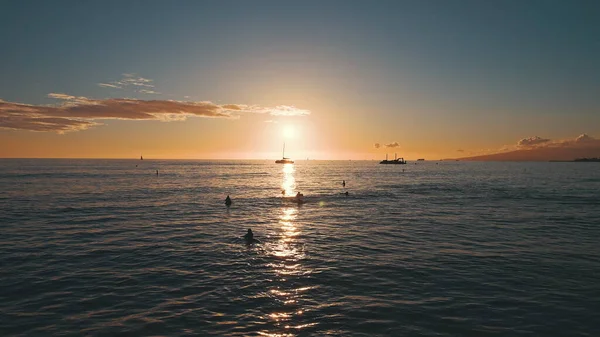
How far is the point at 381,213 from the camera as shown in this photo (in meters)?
41.2

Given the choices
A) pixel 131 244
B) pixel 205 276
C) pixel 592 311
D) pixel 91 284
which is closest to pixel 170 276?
pixel 205 276

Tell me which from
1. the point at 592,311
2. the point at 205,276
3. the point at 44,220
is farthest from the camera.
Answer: the point at 44,220

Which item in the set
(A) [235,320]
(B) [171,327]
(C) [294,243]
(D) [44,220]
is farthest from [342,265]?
(D) [44,220]

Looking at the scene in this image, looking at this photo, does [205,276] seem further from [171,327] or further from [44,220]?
[44,220]

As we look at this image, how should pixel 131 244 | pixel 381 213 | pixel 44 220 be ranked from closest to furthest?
pixel 131 244
pixel 44 220
pixel 381 213

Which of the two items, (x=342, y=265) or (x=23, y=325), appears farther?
(x=342, y=265)

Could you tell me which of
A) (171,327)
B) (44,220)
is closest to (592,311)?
(171,327)

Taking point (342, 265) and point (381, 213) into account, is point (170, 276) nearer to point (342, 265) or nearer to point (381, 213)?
point (342, 265)

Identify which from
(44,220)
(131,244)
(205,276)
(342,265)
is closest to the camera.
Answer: (205,276)

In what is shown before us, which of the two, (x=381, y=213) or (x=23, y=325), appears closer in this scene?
(x=23, y=325)

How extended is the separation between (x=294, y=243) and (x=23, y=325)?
16.4 m

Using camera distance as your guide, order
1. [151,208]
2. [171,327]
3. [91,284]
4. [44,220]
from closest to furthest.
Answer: [171,327] → [91,284] → [44,220] → [151,208]

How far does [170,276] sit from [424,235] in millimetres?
19776

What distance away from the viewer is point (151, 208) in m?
44.3
